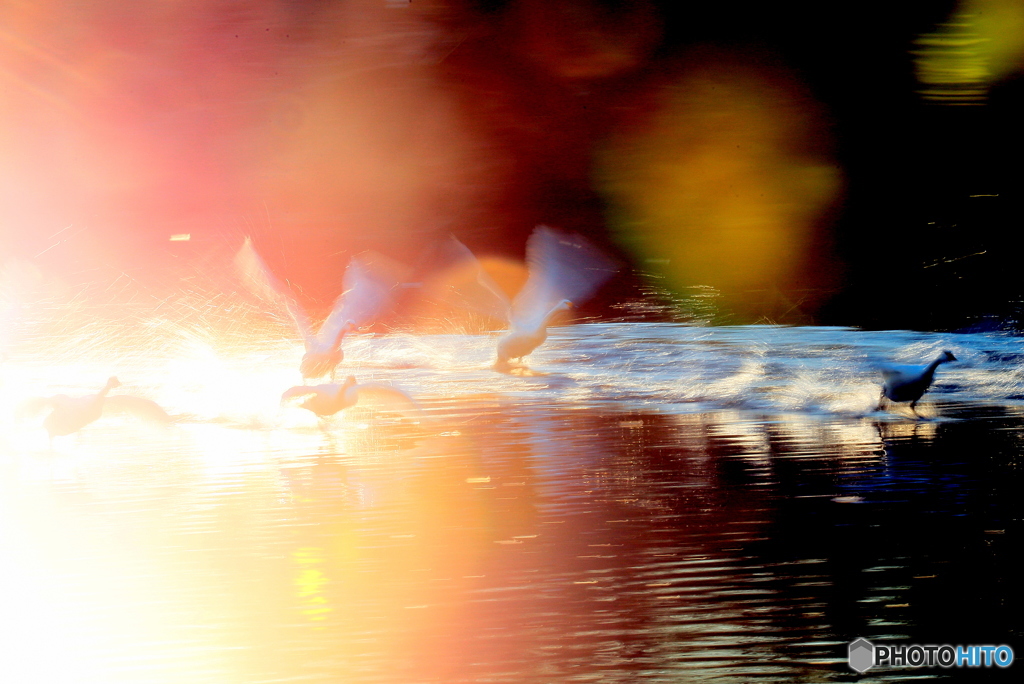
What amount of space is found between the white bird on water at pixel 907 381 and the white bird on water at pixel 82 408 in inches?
190

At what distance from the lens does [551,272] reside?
8562 mm

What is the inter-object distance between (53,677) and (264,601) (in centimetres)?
72

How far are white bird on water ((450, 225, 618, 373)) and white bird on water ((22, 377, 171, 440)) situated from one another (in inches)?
114

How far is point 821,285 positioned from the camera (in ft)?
33.3

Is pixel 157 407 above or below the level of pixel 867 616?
below

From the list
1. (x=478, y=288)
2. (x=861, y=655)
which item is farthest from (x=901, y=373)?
(x=861, y=655)

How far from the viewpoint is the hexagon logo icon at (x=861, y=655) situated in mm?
2795

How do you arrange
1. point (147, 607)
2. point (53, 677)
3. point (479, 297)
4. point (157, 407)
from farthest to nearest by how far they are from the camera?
point (479, 297)
point (157, 407)
point (147, 607)
point (53, 677)

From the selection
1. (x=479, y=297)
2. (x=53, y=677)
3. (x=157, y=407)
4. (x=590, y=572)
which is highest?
(x=53, y=677)

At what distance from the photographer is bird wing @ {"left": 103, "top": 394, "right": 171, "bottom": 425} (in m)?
6.44

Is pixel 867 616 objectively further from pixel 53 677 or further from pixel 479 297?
pixel 479 297

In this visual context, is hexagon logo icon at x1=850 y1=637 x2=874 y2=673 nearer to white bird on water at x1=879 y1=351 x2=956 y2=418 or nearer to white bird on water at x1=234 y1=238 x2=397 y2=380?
white bird on water at x1=879 y1=351 x2=956 y2=418

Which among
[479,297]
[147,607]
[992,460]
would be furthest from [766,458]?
[479,297]

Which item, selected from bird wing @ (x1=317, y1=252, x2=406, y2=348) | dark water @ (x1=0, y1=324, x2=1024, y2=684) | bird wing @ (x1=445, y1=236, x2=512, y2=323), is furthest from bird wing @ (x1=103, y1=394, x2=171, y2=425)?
bird wing @ (x1=445, y1=236, x2=512, y2=323)
